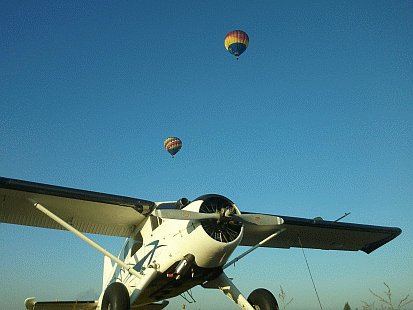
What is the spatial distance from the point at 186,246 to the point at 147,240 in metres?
2.25

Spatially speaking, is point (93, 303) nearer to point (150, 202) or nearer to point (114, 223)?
point (114, 223)

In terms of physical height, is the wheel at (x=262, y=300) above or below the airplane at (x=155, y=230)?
below

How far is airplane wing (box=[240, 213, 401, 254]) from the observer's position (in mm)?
13711

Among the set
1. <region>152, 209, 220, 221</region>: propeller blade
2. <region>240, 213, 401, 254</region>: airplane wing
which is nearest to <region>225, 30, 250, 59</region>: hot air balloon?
<region>240, 213, 401, 254</region>: airplane wing

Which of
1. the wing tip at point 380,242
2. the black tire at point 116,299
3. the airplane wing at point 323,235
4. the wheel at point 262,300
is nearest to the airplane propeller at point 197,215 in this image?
the black tire at point 116,299

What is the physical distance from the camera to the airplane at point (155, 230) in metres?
9.09

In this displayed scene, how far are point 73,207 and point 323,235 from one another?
9553 millimetres

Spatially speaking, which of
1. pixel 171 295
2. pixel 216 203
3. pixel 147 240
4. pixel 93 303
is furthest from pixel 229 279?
pixel 93 303

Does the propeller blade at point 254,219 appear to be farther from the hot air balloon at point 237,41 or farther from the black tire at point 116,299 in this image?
the hot air balloon at point 237,41

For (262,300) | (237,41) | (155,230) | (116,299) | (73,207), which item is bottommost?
(262,300)

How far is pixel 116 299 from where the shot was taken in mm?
8984

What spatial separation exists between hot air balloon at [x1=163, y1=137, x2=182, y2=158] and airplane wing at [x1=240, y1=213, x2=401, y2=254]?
1692cm

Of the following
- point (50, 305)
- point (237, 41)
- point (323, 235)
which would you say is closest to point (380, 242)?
point (323, 235)

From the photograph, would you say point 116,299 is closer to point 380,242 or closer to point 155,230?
point 155,230
